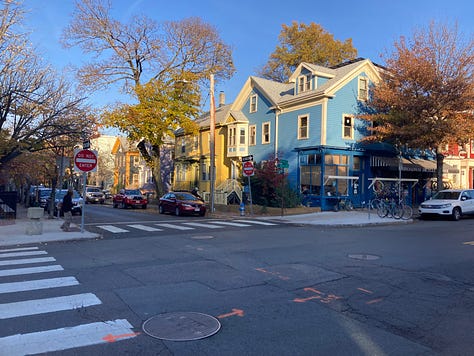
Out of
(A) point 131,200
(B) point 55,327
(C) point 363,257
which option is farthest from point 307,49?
(B) point 55,327

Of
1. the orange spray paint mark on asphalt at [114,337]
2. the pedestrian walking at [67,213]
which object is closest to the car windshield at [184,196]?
the pedestrian walking at [67,213]

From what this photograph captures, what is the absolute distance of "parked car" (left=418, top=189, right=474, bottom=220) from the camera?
21.3 meters

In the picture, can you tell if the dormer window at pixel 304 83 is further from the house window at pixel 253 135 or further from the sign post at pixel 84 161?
the sign post at pixel 84 161

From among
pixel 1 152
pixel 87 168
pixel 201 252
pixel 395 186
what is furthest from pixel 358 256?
pixel 395 186

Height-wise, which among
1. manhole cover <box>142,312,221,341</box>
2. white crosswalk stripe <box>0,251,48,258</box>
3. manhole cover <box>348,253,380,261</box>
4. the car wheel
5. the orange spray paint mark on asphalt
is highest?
the car wheel

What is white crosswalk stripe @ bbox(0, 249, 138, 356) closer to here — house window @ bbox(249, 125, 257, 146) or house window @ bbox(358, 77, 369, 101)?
house window @ bbox(358, 77, 369, 101)

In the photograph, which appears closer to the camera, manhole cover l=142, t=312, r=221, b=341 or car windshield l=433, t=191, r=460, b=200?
manhole cover l=142, t=312, r=221, b=341

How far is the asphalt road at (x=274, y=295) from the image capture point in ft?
14.9

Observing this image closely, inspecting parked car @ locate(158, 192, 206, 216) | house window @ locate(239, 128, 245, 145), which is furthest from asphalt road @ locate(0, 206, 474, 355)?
house window @ locate(239, 128, 245, 145)

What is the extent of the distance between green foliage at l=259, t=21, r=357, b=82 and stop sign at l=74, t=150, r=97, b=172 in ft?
113

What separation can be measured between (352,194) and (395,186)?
3.85m

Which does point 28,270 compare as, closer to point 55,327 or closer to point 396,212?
point 55,327

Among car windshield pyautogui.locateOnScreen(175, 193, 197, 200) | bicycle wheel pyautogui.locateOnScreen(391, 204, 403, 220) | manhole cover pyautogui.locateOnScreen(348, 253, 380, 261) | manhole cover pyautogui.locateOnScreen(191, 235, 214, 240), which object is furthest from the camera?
car windshield pyautogui.locateOnScreen(175, 193, 197, 200)

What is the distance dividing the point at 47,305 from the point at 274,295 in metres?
3.33
